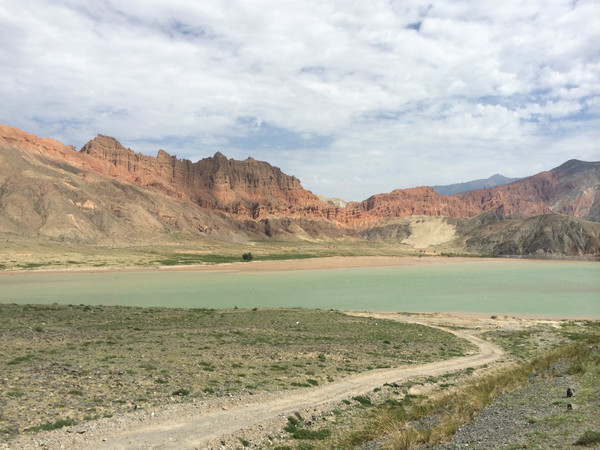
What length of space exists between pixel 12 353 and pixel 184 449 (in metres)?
11.5

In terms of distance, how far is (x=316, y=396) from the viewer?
14086 millimetres

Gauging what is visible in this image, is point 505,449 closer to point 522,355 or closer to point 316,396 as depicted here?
point 316,396

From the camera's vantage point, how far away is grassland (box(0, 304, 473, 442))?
1204cm

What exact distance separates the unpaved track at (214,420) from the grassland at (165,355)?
86cm

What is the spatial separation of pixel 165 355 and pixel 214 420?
24.3 feet

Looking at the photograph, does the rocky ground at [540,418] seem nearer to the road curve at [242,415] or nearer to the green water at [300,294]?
the road curve at [242,415]

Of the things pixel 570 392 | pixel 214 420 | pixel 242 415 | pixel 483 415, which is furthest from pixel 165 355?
pixel 570 392

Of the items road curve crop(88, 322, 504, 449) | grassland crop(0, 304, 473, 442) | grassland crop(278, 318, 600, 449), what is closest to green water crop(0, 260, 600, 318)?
grassland crop(0, 304, 473, 442)

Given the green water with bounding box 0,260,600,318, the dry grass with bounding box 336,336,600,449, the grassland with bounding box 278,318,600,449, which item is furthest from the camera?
the green water with bounding box 0,260,600,318

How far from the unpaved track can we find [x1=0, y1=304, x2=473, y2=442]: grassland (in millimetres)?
865

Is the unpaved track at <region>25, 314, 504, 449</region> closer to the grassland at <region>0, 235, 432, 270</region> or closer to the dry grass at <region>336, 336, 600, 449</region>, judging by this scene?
the dry grass at <region>336, 336, 600, 449</region>

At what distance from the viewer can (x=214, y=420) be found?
11328 mm

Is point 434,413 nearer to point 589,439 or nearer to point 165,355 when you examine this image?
point 589,439

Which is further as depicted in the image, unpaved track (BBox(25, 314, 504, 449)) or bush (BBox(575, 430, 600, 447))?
unpaved track (BBox(25, 314, 504, 449))
